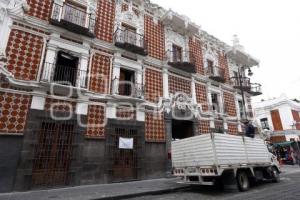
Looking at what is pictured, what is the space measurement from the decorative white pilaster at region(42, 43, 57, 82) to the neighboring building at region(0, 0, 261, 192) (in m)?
0.05

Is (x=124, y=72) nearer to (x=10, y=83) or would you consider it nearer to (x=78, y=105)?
(x=78, y=105)

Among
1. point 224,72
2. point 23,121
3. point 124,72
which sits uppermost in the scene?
point 224,72

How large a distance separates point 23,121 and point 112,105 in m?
4.44

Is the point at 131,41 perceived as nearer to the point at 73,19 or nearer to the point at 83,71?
the point at 73,19

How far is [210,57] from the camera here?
61.7ft

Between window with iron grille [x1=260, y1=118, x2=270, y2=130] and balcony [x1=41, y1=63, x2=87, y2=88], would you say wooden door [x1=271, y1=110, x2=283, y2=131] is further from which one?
balcony [x1=41, y1=63, x2=87, y2=88]

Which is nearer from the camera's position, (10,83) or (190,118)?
(10,83)

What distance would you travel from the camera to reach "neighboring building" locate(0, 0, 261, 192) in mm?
8781

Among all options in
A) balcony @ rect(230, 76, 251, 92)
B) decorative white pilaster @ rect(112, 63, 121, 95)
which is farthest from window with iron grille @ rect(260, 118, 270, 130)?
decorative white pilaster @ rect(112, 63, 121, 95)

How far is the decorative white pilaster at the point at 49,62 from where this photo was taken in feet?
31.7

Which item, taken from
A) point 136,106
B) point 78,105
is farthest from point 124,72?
point 78,105

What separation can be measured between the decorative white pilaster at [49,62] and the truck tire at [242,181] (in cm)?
1005

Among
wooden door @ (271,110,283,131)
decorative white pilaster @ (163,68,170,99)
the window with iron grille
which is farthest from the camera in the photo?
the window with iron grille

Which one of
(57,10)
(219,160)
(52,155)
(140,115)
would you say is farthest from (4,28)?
(219,160)
